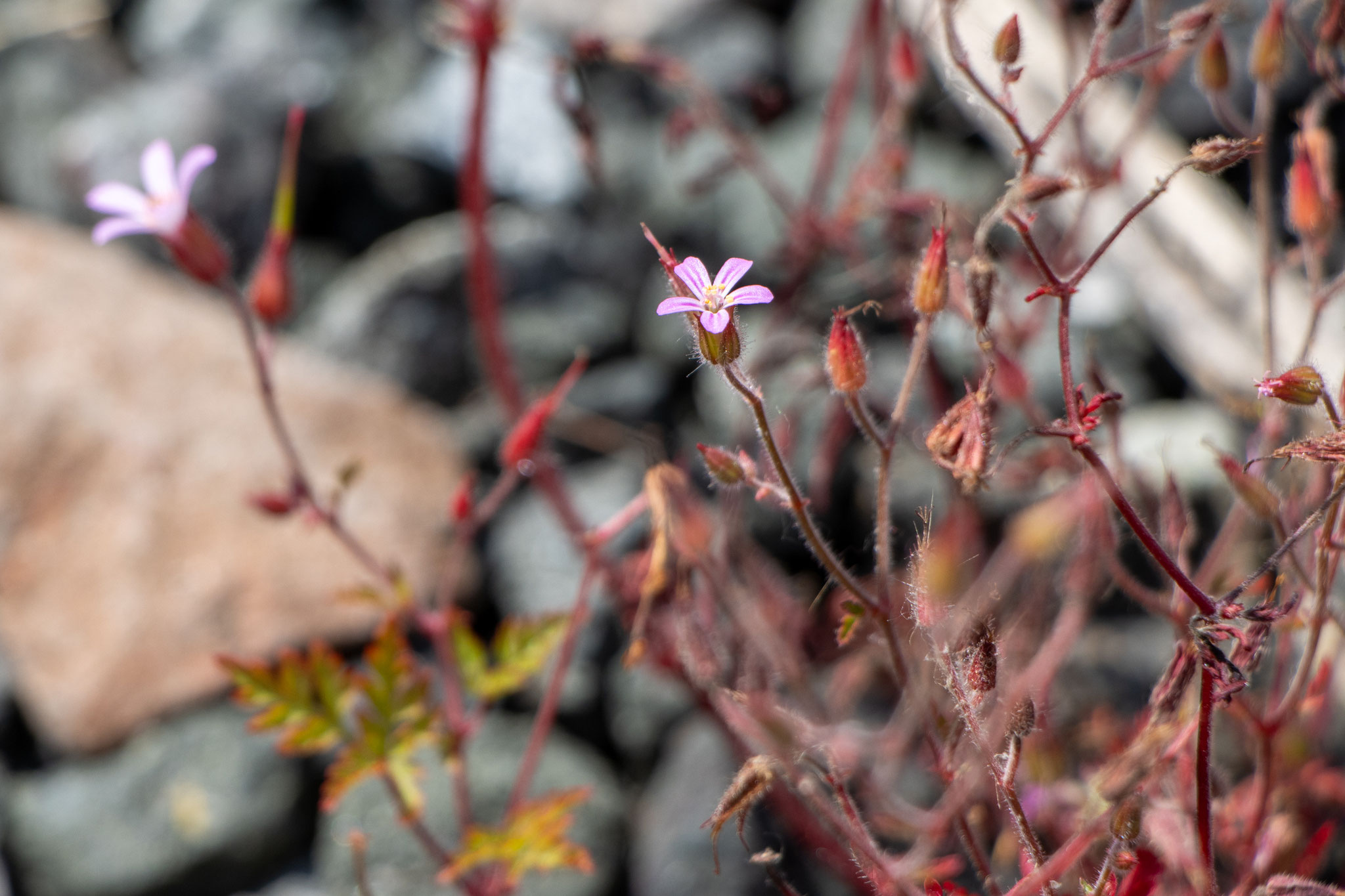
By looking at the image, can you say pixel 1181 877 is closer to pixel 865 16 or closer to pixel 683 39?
pixel 865 16

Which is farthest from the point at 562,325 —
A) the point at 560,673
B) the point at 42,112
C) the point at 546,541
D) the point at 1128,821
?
the point at 1128,821

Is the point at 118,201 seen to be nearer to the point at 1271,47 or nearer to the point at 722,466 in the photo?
the point at 722,466

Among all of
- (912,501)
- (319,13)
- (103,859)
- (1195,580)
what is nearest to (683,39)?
(319,13)

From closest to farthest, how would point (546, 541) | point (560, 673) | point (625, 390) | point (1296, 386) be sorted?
point (1296, 386)
point (560, 673)
point (546, 541)
point (625, 390)

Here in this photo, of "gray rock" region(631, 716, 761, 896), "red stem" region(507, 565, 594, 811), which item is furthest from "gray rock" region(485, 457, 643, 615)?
"red stem" region(507, 565, 594, 811)

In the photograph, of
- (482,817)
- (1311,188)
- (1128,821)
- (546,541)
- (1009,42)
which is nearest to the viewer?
(1128,821)

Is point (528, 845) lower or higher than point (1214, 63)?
lower

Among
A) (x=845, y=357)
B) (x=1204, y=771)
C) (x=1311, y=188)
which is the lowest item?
(x=1204, y=771)

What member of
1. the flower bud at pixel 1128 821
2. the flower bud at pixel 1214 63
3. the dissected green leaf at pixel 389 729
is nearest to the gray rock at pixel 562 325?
the dissected green leaf at pixel 389 729
